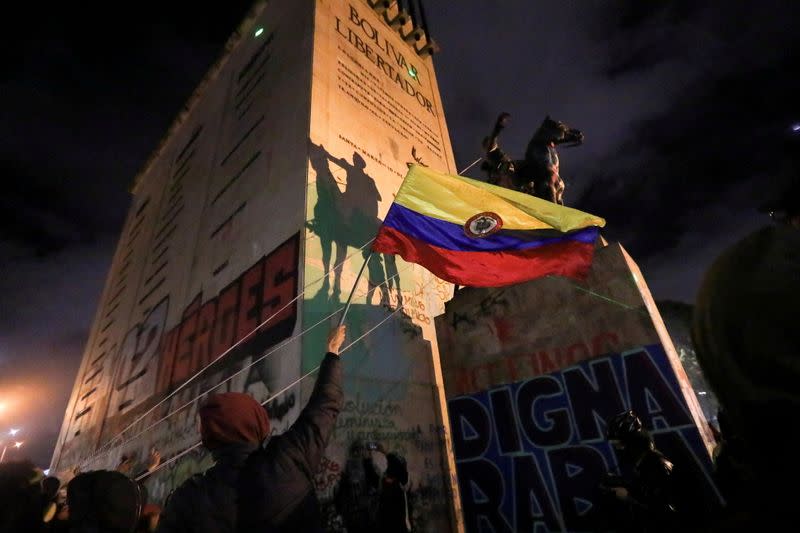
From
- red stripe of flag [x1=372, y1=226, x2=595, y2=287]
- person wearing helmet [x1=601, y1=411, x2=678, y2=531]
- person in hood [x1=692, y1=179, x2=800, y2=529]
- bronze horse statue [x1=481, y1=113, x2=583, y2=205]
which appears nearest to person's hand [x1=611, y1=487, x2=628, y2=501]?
person wearing helmet [x1=601, y1=411, x2=678, y2=531]

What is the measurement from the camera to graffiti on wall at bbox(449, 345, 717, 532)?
154 inches

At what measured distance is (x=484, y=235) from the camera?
4.61 meters

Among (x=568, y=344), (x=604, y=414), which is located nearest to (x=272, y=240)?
(x=568, y=344)

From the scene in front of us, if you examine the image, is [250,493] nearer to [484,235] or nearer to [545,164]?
[484,235]

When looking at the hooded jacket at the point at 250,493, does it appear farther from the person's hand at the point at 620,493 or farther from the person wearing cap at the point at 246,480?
the person's hand at the point at 620,493

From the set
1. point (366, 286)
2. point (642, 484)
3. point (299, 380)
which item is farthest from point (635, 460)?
point (366, 286)

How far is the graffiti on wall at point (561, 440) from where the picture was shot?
154 inches

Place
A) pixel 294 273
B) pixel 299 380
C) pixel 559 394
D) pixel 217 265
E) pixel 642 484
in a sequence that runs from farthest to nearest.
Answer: pixel 217 265, pixel 294 273, pixel 299 380, pixel 559 394, pixel 642 484

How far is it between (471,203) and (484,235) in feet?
1.70

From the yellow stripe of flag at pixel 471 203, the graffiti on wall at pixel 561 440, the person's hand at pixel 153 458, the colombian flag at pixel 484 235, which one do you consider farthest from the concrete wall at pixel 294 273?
the yellow stripe of flag at pixel 471 203

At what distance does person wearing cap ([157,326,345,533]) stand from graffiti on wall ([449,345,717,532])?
3.47 meters

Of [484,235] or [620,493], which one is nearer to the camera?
[620,493]

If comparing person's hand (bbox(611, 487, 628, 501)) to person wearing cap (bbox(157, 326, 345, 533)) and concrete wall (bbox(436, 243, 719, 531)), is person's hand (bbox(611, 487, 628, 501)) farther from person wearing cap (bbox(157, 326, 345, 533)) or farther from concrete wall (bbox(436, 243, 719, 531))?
person wearing cap (bbox(157, 326, 345, 533))

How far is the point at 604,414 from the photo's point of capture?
166 inches
